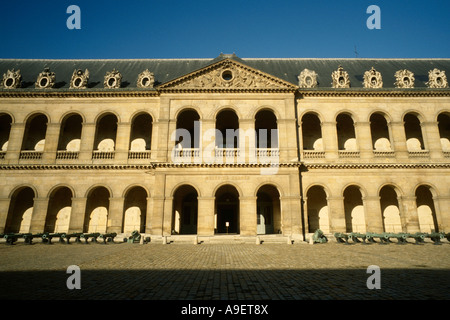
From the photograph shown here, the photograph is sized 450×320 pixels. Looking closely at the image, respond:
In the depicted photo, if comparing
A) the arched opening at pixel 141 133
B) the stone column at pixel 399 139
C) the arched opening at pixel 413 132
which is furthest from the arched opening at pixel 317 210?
the arched opening at pixel 141 133

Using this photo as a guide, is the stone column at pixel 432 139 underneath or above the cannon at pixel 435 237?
above

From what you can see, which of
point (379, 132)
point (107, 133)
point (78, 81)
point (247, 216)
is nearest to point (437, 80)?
point (379, 132)

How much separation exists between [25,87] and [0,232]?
1371 centimetres

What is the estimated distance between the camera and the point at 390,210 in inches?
856

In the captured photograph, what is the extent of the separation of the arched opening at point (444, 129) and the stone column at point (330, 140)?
11.1 metres

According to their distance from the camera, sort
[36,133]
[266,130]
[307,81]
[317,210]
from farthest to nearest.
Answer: [266,130] < [36,133] < [307,81] < [317,210]

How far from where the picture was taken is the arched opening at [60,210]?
20891 millimetres

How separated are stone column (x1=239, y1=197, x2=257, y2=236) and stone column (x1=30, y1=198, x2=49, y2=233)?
1612cm

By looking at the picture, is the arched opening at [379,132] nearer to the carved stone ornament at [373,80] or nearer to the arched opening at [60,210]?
the carved stone ornament at [373,80]

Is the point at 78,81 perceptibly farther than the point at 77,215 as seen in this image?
Yes

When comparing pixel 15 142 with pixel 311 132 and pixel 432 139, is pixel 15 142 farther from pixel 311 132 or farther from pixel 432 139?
pixel 432 139

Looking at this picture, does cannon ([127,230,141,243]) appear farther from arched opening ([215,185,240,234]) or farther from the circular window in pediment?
the circular window in pediment

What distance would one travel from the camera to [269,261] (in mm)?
10336

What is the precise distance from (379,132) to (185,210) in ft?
67.5
